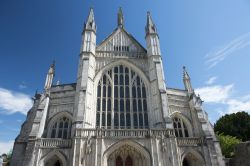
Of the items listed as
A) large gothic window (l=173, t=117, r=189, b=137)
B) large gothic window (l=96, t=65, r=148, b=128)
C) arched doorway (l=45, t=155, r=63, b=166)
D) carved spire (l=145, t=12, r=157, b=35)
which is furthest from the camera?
carved spire (l=145, t=12, r=157, b=35)

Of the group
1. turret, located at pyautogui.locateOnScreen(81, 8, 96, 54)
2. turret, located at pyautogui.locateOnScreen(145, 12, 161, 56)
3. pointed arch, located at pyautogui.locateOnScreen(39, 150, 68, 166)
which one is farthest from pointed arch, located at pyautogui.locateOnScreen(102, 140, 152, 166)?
turret, located at pyautogui.locateOnScreen(145, 12, 161, 56)

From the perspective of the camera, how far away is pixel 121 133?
18.7 metres

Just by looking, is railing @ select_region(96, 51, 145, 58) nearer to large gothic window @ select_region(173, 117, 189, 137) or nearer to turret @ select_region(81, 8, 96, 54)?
turret @ select_region(81, 8, 96, 54)

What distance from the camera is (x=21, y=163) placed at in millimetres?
18938

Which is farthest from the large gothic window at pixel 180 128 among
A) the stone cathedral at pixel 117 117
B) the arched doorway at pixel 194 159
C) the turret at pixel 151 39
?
the turret at pixel 151 39

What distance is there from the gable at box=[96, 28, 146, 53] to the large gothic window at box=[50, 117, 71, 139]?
31.7 ft

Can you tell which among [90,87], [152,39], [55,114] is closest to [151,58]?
[152,39]

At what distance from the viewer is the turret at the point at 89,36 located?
970 inches

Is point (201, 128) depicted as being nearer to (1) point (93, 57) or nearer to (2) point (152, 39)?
(2) point (152, 39)

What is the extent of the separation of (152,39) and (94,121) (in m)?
12.9

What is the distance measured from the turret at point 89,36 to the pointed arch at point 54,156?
1174 centimetres

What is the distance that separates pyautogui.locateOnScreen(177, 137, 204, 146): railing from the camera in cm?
1986

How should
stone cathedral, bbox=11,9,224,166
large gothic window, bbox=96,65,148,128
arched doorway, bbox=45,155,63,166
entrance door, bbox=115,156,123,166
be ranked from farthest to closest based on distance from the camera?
large gothic window, bbox=96,65,148,128
entrance door, bbox=115,156,123,166
arched doorway, bbox=45,155,63,166
stone cathedral, bbox=11,9,224,166

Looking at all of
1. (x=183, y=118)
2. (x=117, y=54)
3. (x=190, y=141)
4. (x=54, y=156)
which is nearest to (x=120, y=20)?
(x=117, y=54)
